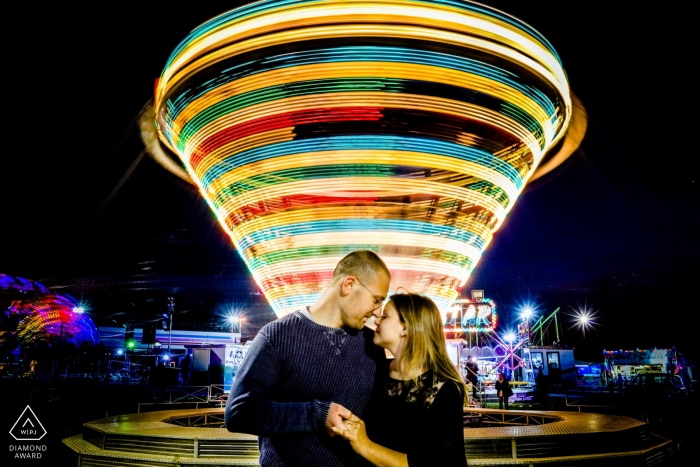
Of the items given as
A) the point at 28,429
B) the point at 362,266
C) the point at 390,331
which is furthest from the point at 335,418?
the point at 28,429

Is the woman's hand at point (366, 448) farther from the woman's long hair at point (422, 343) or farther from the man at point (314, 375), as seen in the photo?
the woman's long hair at point (422, 343)

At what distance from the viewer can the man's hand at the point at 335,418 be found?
2.49 metres

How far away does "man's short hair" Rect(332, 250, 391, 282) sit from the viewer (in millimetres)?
2932

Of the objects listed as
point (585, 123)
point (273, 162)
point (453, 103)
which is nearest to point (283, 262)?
point (273, 162)

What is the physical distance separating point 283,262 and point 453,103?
2.83 m

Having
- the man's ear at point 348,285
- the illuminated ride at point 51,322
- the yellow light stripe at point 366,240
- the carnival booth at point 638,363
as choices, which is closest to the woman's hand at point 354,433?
the man's ear at point 348,285

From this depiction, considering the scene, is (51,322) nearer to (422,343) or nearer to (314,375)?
(314,375)

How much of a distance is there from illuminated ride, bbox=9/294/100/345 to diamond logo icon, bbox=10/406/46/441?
2340 centimetres

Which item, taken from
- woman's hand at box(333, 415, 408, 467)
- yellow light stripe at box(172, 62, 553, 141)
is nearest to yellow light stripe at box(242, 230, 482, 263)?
yellow light stripe at box(172, 62, 553, 141)

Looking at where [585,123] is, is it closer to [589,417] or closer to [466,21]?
[466,21]

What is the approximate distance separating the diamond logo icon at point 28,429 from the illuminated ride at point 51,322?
23.4 meters

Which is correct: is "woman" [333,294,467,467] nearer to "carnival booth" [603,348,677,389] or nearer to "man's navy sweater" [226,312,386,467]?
"man's navy sweater" [226,312,386,467]

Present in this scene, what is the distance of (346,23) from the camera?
523 cm

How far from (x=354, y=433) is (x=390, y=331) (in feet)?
2.33
